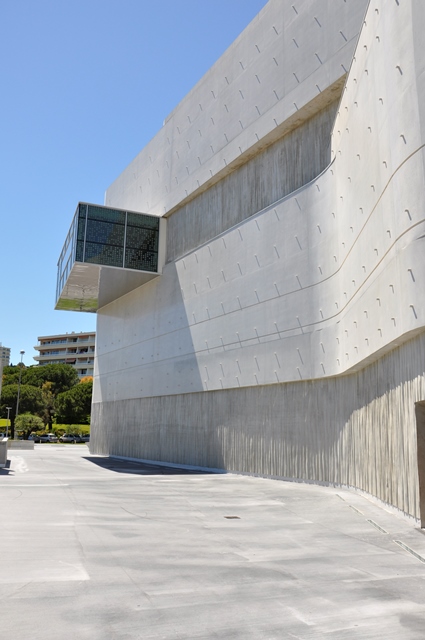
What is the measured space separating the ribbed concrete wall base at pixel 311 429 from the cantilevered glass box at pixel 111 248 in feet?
23.8

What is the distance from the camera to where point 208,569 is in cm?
741

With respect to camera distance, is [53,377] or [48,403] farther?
[53,377]

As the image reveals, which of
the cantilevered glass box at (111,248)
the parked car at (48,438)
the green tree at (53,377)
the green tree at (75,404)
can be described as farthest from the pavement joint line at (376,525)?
the green tree at (53,377)

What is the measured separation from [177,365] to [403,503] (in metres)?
17.1

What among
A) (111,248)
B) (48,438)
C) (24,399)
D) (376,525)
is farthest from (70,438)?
(376,525)

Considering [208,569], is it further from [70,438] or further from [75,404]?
[75,404]

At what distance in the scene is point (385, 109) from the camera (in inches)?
471

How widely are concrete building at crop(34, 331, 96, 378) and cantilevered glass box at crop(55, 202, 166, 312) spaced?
92.0 m

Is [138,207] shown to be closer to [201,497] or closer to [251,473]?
[251,473]

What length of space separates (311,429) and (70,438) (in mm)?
55690

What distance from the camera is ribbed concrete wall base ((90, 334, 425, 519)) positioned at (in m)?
11.3

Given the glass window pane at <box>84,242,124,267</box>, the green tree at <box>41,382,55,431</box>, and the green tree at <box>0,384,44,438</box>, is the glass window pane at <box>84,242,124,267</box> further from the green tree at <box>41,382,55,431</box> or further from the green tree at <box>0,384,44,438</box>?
the green tree at <box>41,382,55,431</box>

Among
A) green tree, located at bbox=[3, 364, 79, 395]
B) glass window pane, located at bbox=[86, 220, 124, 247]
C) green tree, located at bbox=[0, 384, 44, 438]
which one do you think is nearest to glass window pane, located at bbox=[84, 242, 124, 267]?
glass window pane, located at bbox=[86, 220, 124, 247]

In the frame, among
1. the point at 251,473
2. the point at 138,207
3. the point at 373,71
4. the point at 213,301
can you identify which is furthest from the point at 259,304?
the point at 138,207
